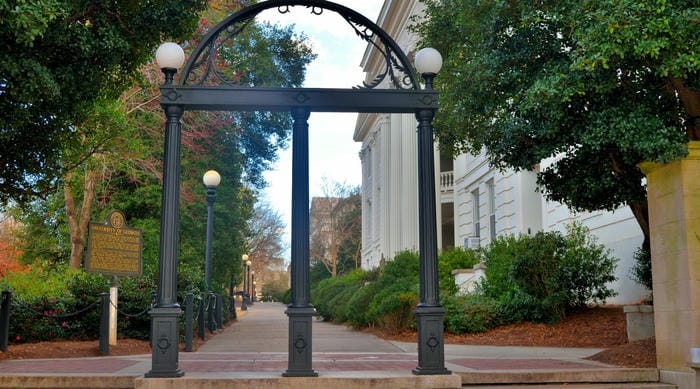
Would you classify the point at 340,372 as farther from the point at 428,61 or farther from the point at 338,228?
the point at 338,228

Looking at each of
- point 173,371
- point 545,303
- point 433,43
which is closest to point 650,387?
point 173,371

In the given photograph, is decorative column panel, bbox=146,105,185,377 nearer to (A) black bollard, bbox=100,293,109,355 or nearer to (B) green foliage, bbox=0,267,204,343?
(A) black bollard, bbox=100,293,109,355

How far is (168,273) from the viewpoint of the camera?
8.45 meters

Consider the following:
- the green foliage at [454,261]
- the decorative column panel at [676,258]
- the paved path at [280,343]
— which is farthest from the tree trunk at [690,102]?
the green foliage at [454,261]

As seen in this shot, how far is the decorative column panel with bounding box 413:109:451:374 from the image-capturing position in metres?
8.49

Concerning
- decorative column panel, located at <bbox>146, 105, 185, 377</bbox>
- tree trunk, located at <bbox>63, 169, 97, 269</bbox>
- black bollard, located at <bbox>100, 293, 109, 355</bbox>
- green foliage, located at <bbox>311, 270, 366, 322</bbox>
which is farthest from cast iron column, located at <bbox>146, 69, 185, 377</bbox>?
green foliage, located at <bbox>311, 270, 366, 322</bbox>

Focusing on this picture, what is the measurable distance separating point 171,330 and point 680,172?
6.69 meters

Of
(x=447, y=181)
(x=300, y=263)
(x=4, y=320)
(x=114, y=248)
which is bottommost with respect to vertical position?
(x=4, y=320)

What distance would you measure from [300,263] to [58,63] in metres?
4.73

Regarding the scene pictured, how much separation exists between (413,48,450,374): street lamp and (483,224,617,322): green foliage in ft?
25.8

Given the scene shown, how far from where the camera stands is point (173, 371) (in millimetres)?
8211

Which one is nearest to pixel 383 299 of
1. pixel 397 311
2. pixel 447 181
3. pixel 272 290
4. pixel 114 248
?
pixel 397 311

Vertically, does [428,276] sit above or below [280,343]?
above

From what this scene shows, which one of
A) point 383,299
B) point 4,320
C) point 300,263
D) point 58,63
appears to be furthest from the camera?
point 383,299
